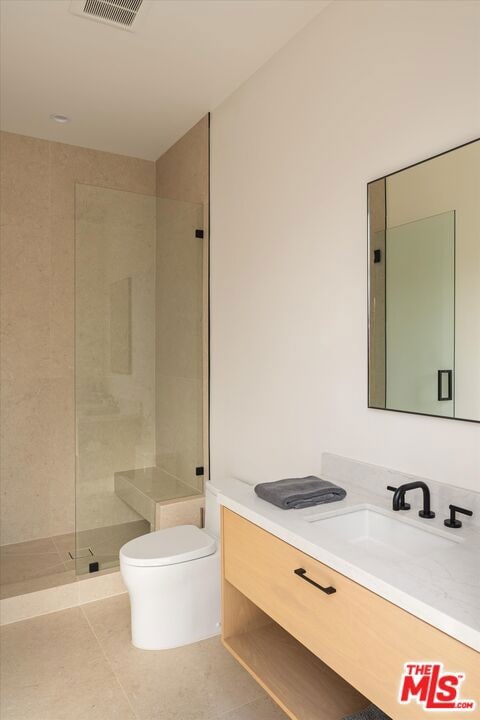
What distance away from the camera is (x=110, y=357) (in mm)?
2844

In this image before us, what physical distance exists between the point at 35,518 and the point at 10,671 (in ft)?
4.20

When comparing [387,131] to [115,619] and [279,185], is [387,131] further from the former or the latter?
[115,619]

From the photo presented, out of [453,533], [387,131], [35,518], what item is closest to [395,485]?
[453,533]

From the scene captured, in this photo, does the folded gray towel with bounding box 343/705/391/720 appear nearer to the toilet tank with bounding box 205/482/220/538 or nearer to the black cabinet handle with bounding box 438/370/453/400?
the black cabinet handle with bounding box 438/370/453/400

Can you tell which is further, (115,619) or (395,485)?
(115,619)

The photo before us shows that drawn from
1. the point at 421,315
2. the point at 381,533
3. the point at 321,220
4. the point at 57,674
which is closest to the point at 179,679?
the point at 57,674

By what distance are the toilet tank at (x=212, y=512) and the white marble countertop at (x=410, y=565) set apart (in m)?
0.86

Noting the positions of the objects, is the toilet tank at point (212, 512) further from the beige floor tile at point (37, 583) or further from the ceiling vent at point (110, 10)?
the ceiling vent at point (110, 10)

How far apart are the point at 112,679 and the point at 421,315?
1.90 m

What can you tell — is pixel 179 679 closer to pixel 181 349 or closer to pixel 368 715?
pixel 368 715

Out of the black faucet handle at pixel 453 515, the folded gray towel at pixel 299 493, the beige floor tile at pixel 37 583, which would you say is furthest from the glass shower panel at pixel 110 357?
the black faucet handle at pixel 453 515

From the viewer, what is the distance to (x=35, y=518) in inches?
134

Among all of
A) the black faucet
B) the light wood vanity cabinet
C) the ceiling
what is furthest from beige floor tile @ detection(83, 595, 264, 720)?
the ceiling

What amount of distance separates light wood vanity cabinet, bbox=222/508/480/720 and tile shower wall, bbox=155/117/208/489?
1.23m
